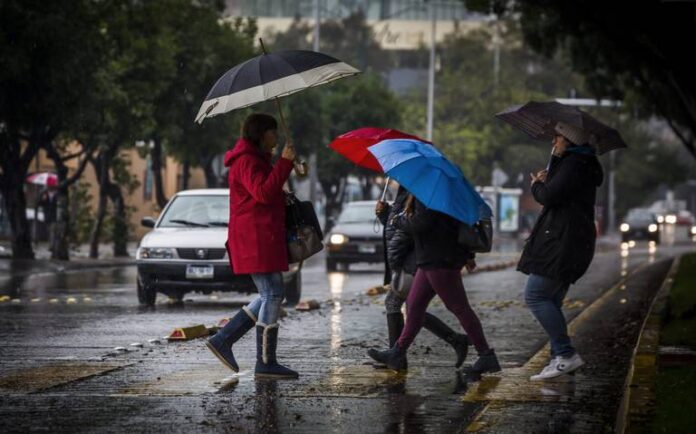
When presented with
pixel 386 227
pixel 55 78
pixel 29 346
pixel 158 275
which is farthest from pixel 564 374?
pixel 55 78

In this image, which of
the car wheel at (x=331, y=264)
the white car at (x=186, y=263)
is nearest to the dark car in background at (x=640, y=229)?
the car wheel at (x=331, y=264)

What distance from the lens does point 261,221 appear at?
11.3 meters

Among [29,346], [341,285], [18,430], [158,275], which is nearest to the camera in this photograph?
[18,430]

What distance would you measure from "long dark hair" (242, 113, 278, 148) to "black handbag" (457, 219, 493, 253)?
1574 mm

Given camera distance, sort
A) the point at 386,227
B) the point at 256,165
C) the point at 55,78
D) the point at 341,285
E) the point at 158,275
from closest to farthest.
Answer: the point at 256,165, the point at 386,227, the point at 158,275, the point at 341,285, the point at 55,78

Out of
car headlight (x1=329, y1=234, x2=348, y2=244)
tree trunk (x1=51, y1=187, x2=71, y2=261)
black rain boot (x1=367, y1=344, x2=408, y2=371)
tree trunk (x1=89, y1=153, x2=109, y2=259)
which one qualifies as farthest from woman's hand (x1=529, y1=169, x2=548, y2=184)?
tree trunk (x1=89, y1=153, x2=109, y2=259)

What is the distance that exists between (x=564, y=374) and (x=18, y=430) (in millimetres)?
4293

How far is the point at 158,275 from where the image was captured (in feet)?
67.3

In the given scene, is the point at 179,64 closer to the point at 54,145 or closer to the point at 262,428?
the point at 54,145

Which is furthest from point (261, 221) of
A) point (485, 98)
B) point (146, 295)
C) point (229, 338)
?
point (485, 98)

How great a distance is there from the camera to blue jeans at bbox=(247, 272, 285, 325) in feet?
37.6

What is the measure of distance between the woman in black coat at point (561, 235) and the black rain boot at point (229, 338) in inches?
79.4

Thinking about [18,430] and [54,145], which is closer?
[18,430]

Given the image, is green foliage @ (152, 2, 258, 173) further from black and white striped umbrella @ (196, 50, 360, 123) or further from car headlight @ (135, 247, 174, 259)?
black and white striped umbrella @ (196, 50, 360, 123)
